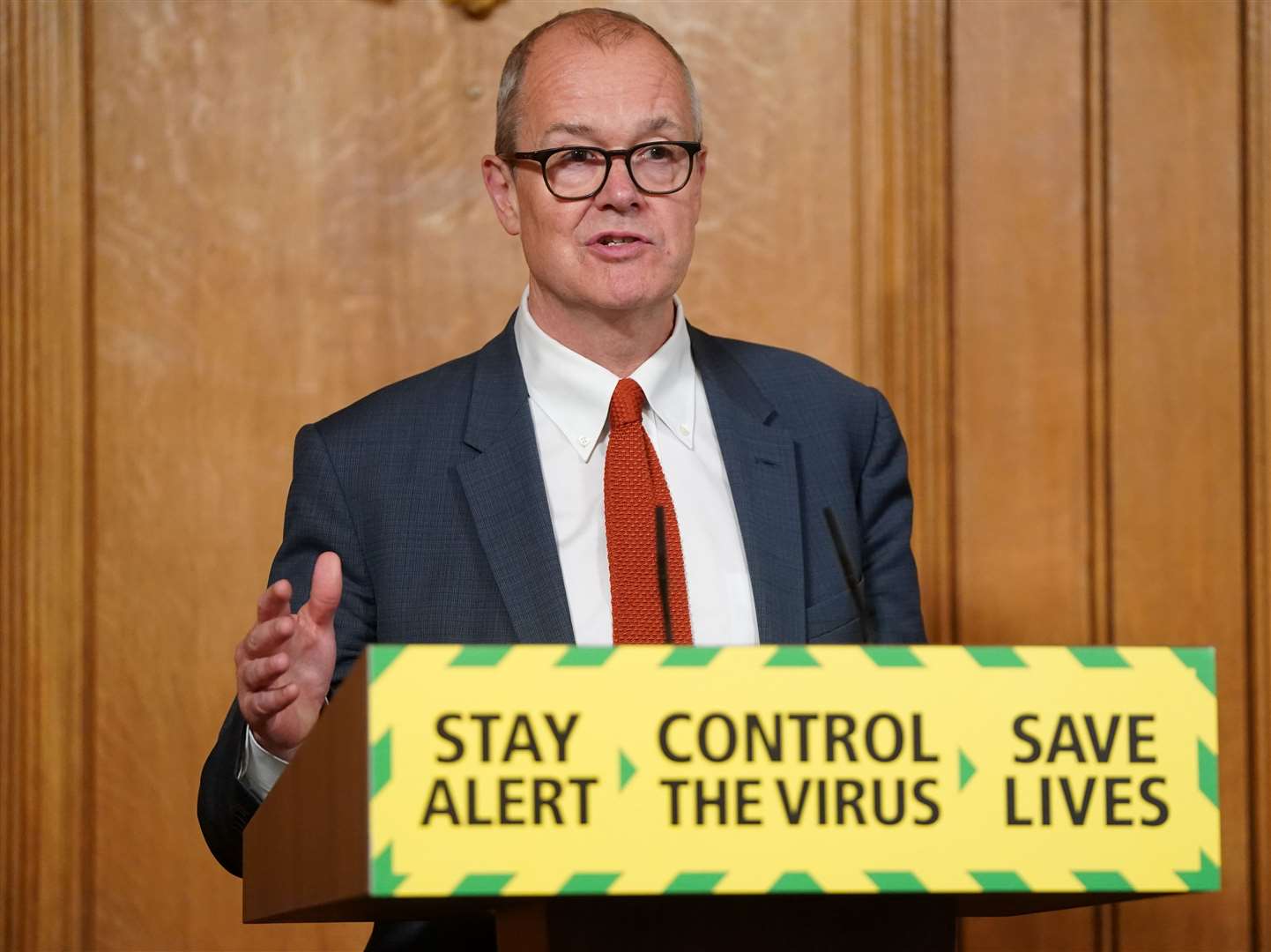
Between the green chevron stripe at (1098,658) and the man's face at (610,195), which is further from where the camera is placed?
→ the man's face at (610,195)

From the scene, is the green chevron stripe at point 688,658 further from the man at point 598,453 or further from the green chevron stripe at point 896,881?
the man at point 598,453

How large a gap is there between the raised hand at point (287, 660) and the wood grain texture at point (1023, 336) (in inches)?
53.9

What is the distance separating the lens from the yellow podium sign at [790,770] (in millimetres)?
755

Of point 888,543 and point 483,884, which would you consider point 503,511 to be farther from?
point 483,884

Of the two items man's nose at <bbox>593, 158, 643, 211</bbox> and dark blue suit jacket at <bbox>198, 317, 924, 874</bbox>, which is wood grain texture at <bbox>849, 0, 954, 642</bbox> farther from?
man's nose at <bbox>593, 158, 643, 211</bbox>

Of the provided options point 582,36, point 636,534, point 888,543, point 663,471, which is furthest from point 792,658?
point 582,36

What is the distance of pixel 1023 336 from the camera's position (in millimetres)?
2350

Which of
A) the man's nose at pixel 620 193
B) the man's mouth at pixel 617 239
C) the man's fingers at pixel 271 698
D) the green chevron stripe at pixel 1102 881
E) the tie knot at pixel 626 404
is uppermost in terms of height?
the man's nose at pixel 620 193

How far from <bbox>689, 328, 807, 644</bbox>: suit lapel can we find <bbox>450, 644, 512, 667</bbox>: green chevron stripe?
2.49 feet

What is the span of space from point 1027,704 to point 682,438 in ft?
2.90

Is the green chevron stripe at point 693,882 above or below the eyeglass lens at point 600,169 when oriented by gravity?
below

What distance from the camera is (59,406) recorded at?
223 cm

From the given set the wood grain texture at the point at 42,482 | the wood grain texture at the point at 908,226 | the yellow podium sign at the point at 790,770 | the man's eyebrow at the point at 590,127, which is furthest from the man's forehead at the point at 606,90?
the yellow podium sign at the point at 790,770

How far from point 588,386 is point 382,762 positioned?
94 centimetres
